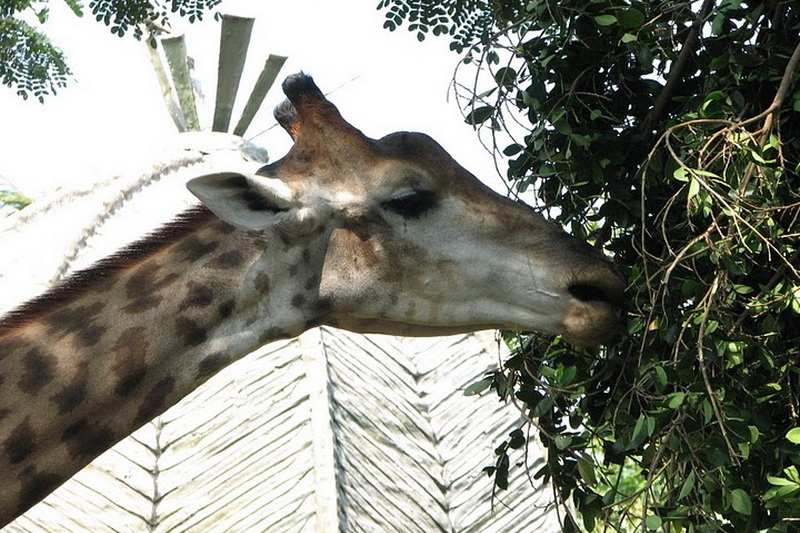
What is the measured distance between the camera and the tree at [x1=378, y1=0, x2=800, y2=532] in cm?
379

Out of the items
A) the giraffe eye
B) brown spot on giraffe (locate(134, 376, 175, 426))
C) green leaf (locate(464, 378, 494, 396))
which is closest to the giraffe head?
the giraffe eye

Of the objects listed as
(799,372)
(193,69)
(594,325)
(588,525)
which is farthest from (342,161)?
(193,69)

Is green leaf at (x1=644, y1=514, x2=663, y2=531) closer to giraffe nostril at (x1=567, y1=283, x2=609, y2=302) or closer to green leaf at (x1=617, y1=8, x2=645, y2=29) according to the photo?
giraffe nostril at (x1=567, y1=283, x2=609, y2=302)

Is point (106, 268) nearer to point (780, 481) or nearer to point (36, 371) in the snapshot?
point (36, 371)

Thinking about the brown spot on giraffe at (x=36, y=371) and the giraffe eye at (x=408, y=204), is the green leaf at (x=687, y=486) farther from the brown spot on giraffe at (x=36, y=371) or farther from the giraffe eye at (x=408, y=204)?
the brown spot on giraffe at (x=36, y=371)

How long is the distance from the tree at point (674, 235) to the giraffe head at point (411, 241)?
6.0 inches

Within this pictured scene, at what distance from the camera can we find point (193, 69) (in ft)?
47.3

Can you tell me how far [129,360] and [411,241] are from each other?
107 cm

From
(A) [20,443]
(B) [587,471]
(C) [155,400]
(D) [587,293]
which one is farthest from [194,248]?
(B) [587,471]

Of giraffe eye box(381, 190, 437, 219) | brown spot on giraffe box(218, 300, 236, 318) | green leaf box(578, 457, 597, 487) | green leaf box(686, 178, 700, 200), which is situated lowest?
green leaf box(578, 457, 597, 487)

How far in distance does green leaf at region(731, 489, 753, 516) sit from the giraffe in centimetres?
85

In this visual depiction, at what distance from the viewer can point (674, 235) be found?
4156 mm

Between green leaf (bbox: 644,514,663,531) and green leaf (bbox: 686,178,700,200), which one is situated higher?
green leaf (bbox: 686,178,700,200)

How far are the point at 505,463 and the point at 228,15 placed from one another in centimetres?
759
